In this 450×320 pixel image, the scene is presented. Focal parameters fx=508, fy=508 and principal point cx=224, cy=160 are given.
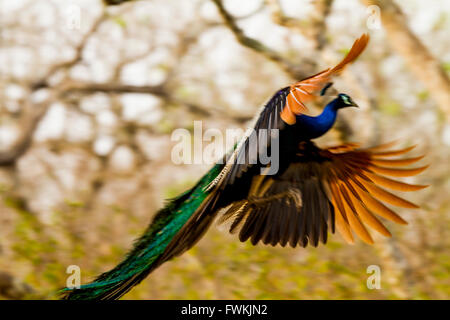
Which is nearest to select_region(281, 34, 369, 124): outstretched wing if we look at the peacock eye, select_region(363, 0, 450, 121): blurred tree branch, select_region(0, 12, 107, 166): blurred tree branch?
the peacock eye

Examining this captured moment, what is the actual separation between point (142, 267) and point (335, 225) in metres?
1.29

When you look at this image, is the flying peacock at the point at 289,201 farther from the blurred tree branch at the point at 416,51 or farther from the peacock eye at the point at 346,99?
the blurred tree branch at the point at 416,51

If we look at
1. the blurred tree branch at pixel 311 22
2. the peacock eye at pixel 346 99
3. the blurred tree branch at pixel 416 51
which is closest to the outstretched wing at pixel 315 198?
the peacock eye at pixel 346 99

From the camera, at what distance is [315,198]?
3330 mm

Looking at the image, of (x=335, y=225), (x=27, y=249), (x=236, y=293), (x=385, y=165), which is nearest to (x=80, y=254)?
(x=27, y=249)

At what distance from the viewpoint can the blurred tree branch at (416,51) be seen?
189 inches

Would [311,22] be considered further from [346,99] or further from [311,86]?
[311,86]

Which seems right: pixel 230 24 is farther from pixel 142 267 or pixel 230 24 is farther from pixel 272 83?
pixel 142 267

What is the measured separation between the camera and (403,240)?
19.7 feet

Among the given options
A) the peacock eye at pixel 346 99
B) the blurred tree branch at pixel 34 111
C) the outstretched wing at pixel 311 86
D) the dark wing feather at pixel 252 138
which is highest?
the blurred tree branch at pixel 34 111

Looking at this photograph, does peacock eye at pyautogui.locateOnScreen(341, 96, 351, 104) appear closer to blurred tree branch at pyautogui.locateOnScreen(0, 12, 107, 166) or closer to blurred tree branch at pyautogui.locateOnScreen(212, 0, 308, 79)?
blurred tree branch at pyautogui.locateOnScreen(212, 0, 308, 79)

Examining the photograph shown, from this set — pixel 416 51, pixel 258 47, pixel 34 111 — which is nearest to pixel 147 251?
pixel 258 47

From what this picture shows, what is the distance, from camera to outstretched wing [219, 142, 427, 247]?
318 cm

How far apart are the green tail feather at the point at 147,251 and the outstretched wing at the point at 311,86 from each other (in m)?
0.68
